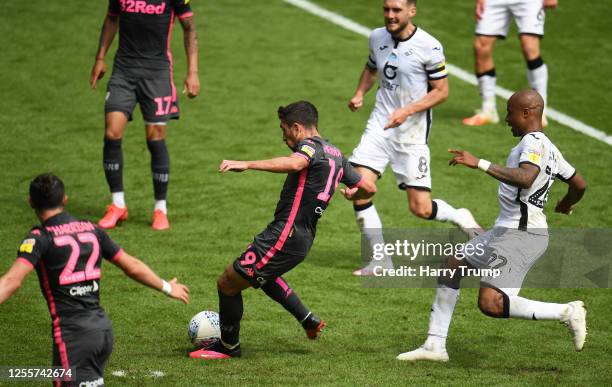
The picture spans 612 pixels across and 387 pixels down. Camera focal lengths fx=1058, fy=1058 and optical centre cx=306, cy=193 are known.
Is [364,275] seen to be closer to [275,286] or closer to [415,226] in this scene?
[415,226]

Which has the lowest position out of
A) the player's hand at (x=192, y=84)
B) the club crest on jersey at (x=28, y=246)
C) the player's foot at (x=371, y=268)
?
the player's foot at (x=371, y=268)

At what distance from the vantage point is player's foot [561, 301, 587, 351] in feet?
25.0

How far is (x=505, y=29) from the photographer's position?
14.1 meters

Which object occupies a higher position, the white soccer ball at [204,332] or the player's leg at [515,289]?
the player's leg at [515,289]

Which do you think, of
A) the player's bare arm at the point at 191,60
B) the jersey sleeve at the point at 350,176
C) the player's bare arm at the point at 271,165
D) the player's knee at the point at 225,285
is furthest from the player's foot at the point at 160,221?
the player's bare arm at the point at 271,165

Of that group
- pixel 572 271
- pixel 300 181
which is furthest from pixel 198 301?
pixel 572 271

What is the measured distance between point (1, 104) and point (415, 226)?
21.9 ft

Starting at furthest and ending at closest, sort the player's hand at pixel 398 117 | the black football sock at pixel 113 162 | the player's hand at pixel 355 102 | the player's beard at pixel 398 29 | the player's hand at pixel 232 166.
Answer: the black football sock at pixel 113 162 < the player's hand at pixel 355 102 < the player's beard at pixel 398 29 < the player's hand at pixel 398 117 < the player's hand at pixel 232 166

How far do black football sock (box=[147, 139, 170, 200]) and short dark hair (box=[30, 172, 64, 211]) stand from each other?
515cm

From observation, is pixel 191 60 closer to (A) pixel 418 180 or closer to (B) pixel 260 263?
(A) pixel 418 180

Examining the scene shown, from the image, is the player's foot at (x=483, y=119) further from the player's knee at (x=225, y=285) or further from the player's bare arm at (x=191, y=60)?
the player's knee at (x=225, y=285)

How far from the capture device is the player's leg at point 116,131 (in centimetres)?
1113

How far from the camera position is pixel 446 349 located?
8.41 metres

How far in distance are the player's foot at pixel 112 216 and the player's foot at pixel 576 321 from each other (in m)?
5.38
